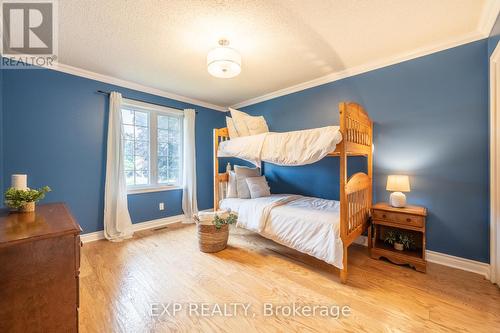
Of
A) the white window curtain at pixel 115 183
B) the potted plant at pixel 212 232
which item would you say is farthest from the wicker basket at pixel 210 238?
the white window curtain at pixel 115 183

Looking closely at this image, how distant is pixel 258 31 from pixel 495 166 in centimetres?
247

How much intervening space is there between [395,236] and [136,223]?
3.64 metres

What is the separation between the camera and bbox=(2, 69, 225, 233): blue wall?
2410mm

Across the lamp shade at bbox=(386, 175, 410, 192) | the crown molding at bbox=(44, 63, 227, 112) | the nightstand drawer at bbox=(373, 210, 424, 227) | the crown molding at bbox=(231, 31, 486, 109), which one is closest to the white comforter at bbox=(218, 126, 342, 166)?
the lamp shade at bbox=(386, 175, 410, 192)

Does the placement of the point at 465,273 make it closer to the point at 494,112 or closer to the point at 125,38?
the point at 494,112

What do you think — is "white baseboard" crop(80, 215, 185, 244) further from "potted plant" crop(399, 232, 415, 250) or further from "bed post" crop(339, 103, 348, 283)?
"potted plant" crop(399, 232, 415, 250)

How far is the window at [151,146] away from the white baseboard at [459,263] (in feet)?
12.4

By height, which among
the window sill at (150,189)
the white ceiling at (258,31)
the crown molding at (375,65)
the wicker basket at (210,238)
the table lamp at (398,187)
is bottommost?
the wicker basket at (210,238)

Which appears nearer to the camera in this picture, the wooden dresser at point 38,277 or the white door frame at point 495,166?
the wooden dresser at point 38,277

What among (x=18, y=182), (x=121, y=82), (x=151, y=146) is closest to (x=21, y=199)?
(x=18, y=182)

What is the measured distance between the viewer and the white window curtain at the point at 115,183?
297 cm

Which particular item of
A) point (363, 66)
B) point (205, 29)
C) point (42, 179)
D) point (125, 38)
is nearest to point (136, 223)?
point (42, 179)

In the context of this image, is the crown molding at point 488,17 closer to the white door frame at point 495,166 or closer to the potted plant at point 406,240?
the white door frame at point 495,166

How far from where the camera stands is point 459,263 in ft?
6.98
